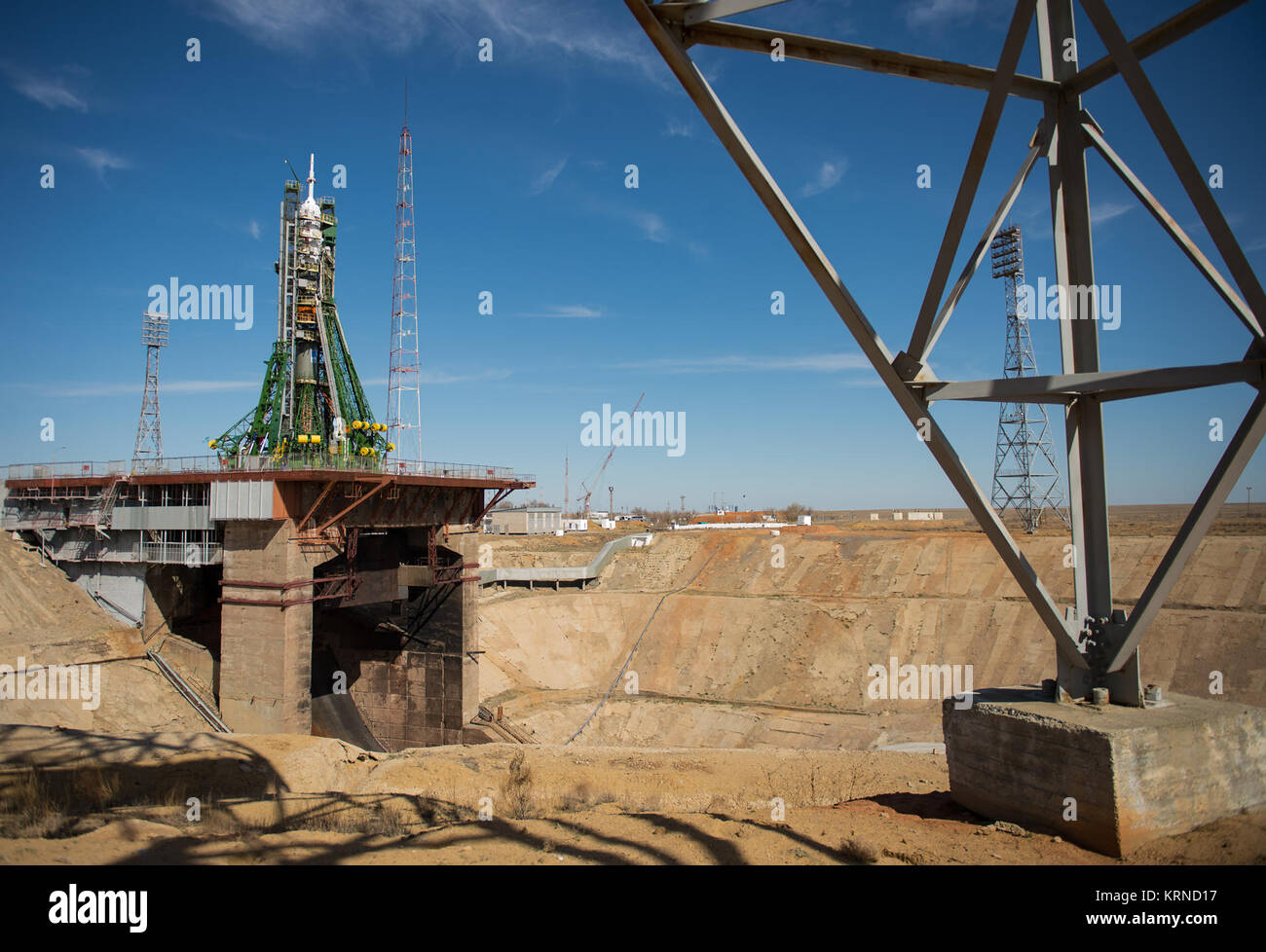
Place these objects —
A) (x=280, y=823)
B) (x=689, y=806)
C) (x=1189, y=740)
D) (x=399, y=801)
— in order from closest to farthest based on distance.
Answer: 1. (x=1189, y=740)
2. (x=280, y=823)
3. (x=399, y=801)
4. (x=689, y=806)

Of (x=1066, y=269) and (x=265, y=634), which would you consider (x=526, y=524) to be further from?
(x=1066, y=269)

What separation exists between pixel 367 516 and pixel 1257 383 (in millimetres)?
28486

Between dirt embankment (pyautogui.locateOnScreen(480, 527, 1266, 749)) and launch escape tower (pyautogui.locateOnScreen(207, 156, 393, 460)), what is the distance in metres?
15.6

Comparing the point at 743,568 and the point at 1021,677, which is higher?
the point at 743,568

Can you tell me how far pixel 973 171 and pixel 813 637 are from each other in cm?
3583

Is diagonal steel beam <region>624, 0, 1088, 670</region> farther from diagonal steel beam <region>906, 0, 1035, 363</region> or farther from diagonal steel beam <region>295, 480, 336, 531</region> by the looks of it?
diagonal steel beam <region>295, 480, 336, 531</region>

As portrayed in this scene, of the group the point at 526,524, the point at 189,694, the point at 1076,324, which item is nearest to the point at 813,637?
the point at 189,694

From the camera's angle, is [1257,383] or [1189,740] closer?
[1257,383]

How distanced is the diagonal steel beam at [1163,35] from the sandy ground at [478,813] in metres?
8.40

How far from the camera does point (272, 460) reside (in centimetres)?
2828

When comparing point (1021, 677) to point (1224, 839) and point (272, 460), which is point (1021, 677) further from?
point (272, 460)

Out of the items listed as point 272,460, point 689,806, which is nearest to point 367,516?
point 272,460

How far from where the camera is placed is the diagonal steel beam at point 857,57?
7820 mm
